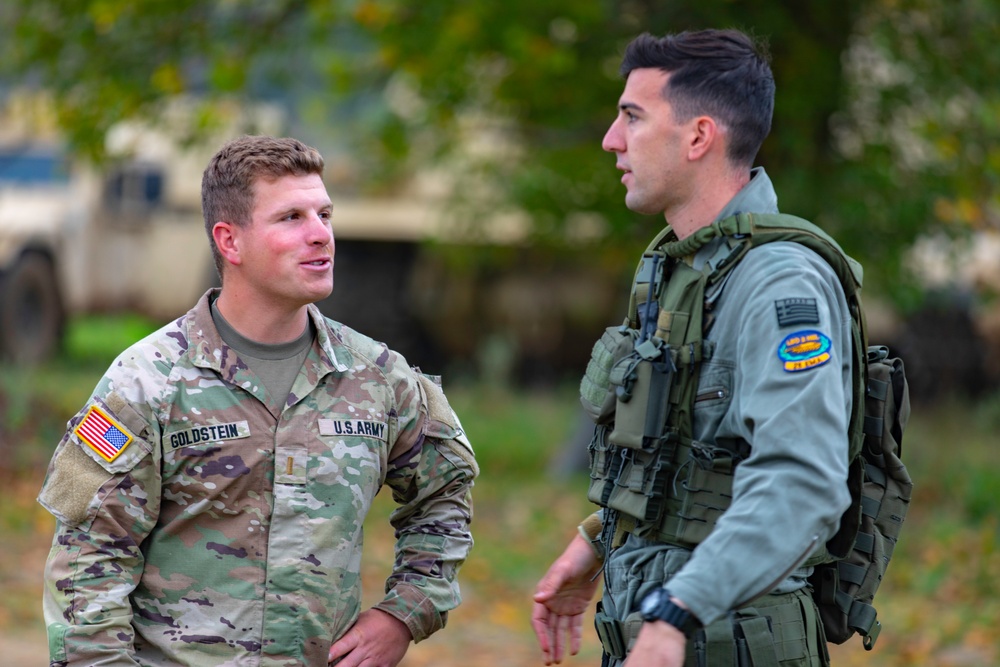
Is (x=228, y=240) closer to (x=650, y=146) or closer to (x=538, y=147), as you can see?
(x=650, y=146)

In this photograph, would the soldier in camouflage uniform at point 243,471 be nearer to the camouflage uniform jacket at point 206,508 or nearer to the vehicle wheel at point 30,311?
the camouflage uniform jacket at point 206,508

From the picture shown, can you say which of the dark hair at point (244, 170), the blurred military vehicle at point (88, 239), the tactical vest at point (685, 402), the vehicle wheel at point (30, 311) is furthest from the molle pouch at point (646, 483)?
the vehicle wheel at point (30, 311)

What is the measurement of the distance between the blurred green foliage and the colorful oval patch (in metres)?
6.25

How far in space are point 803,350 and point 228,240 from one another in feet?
4.30

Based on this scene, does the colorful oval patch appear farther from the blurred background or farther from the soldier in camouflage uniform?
the blurred background

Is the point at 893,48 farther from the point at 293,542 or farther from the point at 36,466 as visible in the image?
the point at 293,542

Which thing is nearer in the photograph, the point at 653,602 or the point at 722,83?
the point at 653,602

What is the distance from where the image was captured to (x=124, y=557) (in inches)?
116

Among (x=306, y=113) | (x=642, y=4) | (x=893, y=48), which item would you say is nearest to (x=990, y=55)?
(x=893, y=48)

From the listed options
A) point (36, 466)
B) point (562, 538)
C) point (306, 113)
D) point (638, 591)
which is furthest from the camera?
point (306, 113)

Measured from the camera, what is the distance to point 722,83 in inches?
116

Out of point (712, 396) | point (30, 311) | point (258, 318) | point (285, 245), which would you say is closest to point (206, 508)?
point (258, 318)

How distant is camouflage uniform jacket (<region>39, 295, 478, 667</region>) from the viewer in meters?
2.91

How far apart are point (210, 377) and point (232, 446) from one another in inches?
6.4
